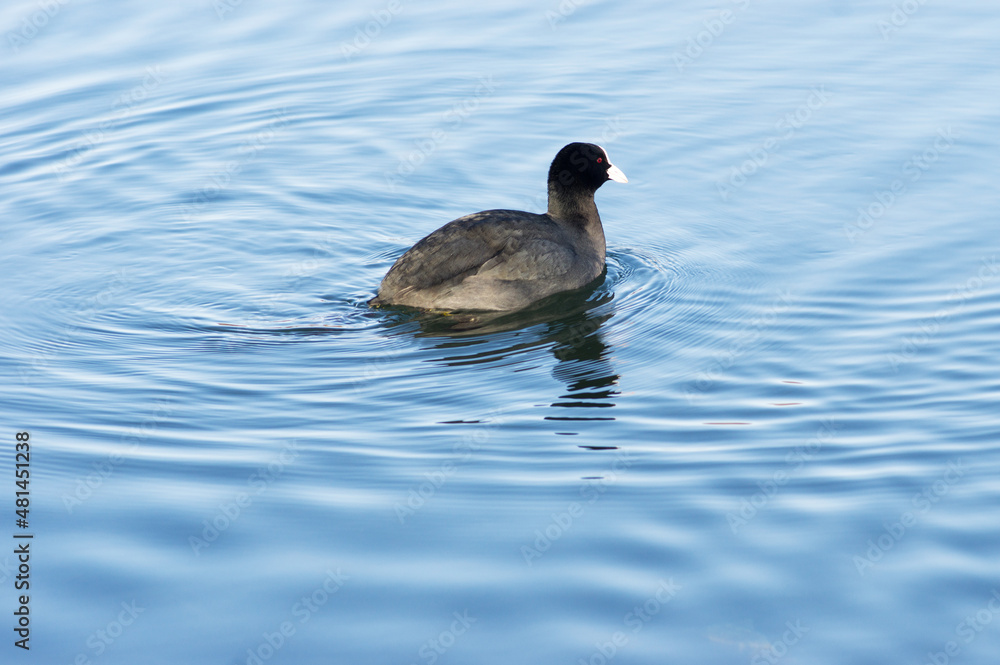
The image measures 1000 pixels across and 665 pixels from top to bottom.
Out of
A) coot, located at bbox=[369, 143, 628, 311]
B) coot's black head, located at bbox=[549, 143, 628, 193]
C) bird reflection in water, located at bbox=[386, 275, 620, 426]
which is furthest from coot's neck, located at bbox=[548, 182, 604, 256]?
bird reflection in water, located at bbox=[386, 275, 620, 426]

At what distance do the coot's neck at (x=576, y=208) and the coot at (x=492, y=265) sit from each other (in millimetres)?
180

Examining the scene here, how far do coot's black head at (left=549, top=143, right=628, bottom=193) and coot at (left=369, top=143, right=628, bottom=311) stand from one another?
48 cm

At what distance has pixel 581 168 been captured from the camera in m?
10.6

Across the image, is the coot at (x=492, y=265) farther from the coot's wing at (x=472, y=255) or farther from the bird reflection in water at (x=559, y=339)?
the bird reflection in water at (x=559, y=339)

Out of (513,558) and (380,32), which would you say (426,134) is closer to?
(380,32)

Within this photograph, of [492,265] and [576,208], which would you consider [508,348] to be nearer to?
[492,265]

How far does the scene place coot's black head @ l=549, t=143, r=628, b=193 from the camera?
1059 centimetres

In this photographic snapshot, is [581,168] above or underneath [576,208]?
above

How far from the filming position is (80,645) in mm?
5406

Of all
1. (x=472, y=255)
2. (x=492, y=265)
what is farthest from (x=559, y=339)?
(x=472, y=255)

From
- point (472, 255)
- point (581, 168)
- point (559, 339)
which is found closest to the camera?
point (559, 339)

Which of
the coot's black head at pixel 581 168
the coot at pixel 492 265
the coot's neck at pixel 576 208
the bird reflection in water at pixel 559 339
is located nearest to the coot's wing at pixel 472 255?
the coot at pixel 492 265

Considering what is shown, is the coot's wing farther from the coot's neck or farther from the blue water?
the coot's neck

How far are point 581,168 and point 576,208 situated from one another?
1.23 feet
